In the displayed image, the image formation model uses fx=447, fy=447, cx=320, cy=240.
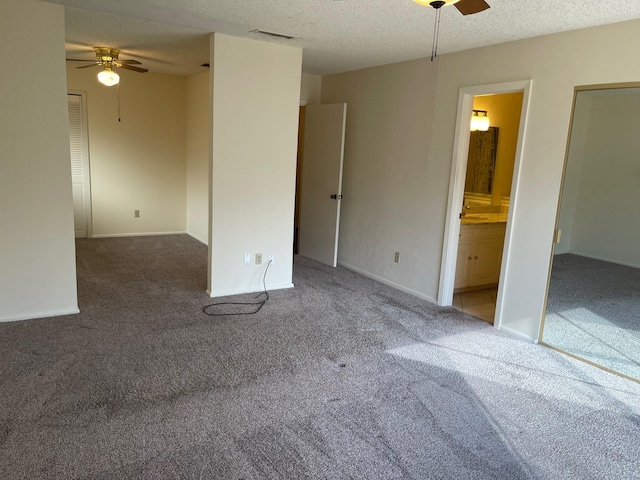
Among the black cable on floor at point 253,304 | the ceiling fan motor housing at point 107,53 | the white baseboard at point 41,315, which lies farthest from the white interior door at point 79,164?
the black cable on floor at point 253,304

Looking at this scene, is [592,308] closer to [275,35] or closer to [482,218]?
[482,218]

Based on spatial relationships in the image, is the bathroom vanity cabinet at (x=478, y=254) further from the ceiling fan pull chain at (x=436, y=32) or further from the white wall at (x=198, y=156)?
the white wall at (x=198, y=156)

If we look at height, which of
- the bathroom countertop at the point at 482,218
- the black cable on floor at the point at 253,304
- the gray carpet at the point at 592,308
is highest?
the bathroom countertop at the point at 482,218

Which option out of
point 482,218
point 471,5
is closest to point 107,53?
point 471,5

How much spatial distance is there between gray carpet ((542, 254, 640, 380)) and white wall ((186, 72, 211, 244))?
4.35 m

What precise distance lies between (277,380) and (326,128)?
3669mm

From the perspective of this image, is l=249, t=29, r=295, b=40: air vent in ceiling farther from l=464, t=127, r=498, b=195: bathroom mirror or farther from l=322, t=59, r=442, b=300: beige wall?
l=464, t=127, r=498, b=195: bathroom mirror

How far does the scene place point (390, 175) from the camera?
498cm

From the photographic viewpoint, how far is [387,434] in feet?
7.69

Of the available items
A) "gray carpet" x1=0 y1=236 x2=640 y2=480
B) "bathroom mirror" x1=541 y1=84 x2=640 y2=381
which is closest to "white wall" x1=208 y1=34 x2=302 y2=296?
"gray carpet" x1=0 y1=236 x2=640 y2=480

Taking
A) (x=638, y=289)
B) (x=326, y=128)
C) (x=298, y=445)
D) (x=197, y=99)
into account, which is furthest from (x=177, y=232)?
(x=638, y=289)

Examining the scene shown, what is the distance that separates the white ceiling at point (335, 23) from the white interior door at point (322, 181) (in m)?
0.98

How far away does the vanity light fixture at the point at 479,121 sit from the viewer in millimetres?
5172

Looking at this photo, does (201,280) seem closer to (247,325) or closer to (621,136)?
(247,325)
